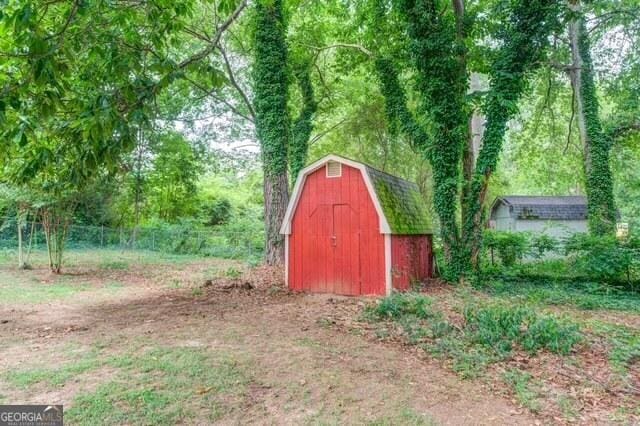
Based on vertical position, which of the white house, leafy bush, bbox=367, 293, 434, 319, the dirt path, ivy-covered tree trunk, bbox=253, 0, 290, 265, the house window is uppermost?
ivy-covered tree trunk, bbox=253, 0, 290, 265

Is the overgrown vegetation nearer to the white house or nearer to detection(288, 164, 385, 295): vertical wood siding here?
detection(288, 164, 385, 295): vertical wood siding

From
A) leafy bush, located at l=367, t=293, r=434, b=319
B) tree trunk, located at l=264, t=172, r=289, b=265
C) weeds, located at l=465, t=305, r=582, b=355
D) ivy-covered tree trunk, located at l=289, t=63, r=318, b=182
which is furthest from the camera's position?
ivy-covered tree trunk, located at l=289, t=63, r=318, b=182

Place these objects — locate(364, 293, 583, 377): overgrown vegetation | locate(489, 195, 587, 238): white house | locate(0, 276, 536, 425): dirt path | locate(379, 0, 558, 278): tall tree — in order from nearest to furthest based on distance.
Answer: locate(0, 276, 536, 425): dirt path
locate(364, 293, 583, 377): overgrown vegetation
locate(379, 0, 558, 278): tall tree
locate(489, 195, 587, 238): white house

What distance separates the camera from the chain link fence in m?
16.1

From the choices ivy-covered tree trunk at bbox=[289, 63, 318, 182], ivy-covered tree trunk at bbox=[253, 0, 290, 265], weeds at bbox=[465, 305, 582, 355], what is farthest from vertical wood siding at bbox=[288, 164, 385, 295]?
ivy-covered tree trunk at bbox=[289, 63, 318, 182]

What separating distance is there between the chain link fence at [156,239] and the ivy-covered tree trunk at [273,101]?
18.3 ft

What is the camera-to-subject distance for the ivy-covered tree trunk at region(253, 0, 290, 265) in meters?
9.62

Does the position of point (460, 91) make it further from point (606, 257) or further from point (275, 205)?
point (275, 205)

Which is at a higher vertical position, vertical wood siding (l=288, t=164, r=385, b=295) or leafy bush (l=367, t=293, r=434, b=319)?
vertical wood siding (l=288, t=164, r=385, b=295)

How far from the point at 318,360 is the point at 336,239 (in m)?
3.92

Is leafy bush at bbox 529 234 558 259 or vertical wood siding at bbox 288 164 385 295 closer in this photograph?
vertical wood siding at bbox 288 164 385 295

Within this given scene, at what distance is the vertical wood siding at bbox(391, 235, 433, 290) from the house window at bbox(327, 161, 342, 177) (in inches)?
69.2

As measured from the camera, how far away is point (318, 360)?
12.8 feet

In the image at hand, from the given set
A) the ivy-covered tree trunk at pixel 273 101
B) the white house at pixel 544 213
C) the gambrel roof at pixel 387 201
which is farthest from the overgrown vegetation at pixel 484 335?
the white house at pixel 544 213
